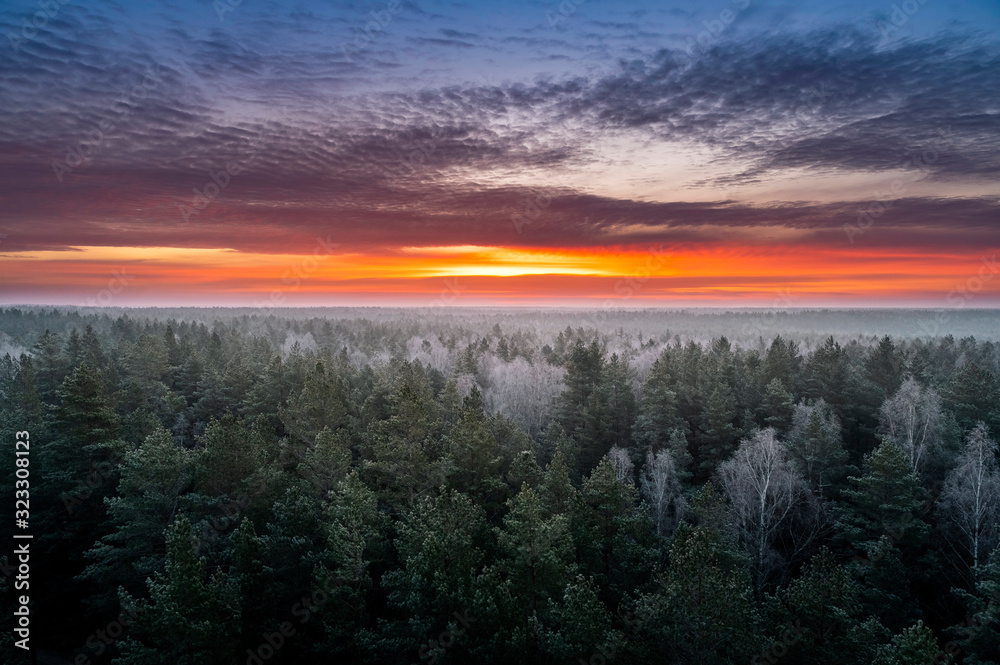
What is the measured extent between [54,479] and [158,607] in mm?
18187

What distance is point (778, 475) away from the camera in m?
32.5

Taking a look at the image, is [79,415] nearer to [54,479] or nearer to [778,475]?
[54,479]

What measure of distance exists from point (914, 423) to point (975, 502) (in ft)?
28.2

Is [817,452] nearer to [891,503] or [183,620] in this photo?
[891,503]

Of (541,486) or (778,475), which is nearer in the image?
(541,486)

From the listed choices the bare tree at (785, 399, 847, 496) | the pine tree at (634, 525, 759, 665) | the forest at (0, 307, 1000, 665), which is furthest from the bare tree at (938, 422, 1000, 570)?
the pine tree at (634, 525, 759, 665)

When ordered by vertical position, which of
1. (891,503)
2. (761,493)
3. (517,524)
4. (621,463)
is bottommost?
(761,493)

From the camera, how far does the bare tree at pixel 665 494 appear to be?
110ft

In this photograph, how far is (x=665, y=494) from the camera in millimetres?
35594

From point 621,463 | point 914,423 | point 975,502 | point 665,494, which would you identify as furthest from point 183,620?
point 914,423

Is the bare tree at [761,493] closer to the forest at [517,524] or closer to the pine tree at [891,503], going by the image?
the forest at [517,524]

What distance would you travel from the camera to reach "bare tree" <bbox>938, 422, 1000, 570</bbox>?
2856 cm

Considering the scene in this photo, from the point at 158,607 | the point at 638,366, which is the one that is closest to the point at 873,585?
the point at 158,607

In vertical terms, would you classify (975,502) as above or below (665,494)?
above
